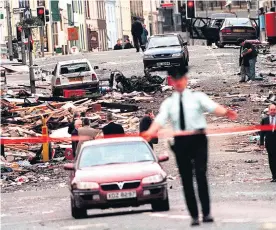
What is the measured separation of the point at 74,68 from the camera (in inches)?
1842

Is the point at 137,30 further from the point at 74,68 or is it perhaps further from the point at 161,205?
the point at 161,205

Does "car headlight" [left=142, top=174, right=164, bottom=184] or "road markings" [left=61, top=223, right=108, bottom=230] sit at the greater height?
"car headlight" [left=142, top=174, right=164, bottom=184]

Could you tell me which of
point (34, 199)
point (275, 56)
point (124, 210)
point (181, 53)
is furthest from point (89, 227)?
point (275, 56)

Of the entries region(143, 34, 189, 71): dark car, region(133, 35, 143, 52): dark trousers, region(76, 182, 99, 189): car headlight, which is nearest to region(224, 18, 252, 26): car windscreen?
region(133, 35, 143, 52): dark trousers

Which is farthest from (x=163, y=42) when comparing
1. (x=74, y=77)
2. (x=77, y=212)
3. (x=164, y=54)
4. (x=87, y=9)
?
(x=87, y=9)

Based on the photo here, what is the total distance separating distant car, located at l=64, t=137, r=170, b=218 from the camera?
19.1m

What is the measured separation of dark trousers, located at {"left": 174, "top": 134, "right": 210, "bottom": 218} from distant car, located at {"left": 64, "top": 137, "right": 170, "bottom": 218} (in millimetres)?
5736

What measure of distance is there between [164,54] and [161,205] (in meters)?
29.9

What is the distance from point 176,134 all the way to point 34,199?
15.0 meters

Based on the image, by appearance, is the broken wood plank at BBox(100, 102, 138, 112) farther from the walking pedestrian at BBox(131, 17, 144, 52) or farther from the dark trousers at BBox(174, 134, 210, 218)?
the dark trousers at BBox(174, 134, 210, 218)

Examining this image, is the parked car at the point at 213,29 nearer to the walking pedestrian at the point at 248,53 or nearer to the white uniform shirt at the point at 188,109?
the walking pedestrian at the point at 248,53

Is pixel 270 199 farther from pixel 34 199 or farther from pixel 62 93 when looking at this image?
pixel 62 93

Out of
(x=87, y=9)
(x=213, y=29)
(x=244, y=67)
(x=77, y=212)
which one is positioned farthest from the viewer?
(x=87, y=9)

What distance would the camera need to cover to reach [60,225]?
20.2 meters
